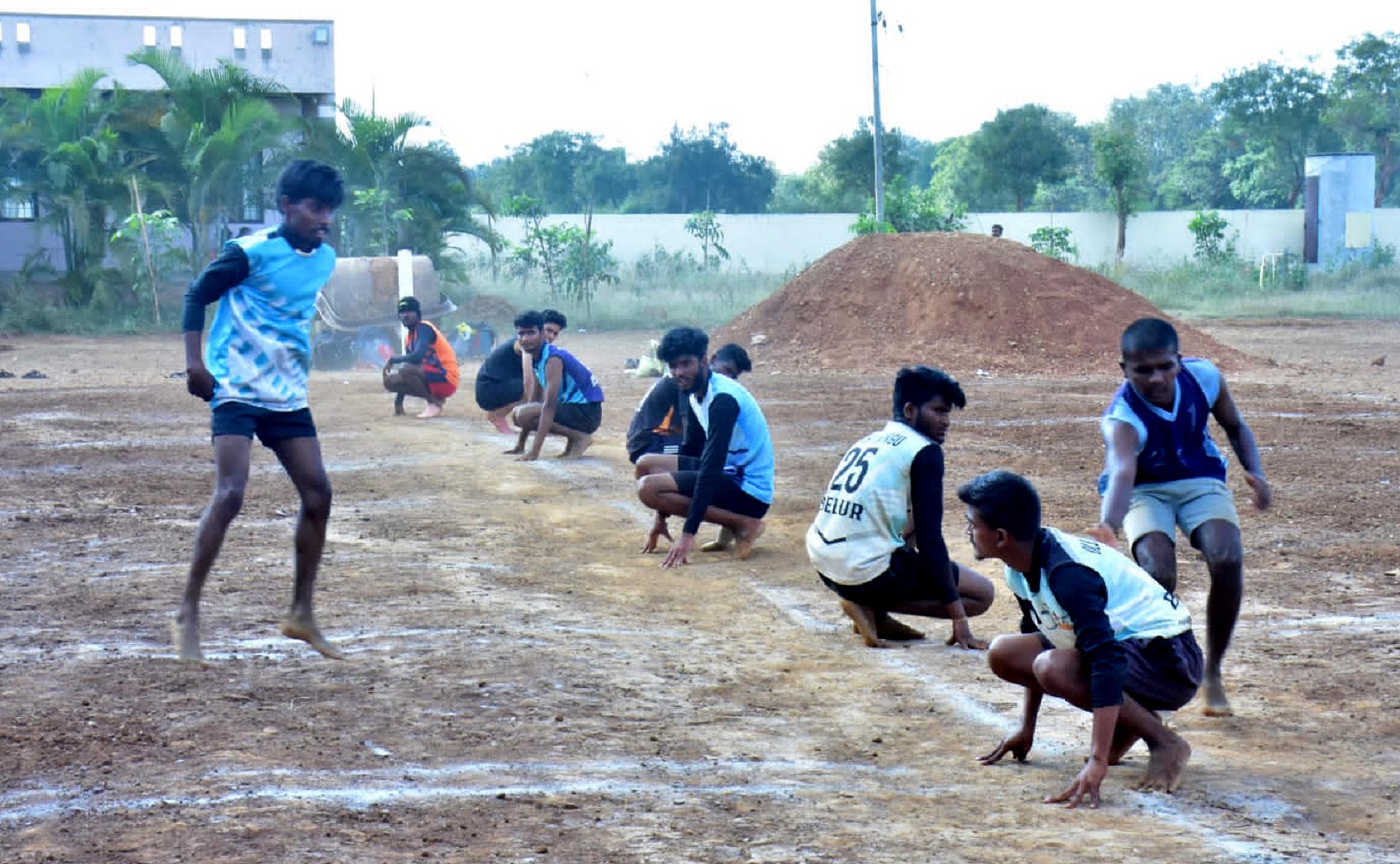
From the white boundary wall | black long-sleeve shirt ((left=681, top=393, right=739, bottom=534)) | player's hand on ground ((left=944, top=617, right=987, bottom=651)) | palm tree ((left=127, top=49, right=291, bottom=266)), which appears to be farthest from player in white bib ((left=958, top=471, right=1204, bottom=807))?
the white boundary wall

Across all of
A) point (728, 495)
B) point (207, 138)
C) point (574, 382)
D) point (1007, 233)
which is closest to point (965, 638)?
point (728, 495)

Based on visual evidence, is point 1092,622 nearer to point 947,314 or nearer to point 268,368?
point 268,368

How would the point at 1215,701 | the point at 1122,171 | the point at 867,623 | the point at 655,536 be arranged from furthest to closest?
1. the point at 1122,171
2. the point at 655,536
3. the point at 867,623
4. the point at 1215,701

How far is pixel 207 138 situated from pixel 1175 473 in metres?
29.3

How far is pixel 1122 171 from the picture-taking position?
43531mm

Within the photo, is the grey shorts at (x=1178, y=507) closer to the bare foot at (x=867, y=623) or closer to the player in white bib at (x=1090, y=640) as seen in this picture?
the player in white bib at (x=1090, y=640)

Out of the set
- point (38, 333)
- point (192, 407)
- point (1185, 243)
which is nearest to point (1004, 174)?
point (1185, 243)

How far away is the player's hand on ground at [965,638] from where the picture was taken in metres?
6.68

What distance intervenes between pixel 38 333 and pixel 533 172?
3010 cm

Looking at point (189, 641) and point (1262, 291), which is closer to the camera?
point (189, 641)

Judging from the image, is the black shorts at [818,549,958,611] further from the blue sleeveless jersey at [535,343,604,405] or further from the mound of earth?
the mound of earth

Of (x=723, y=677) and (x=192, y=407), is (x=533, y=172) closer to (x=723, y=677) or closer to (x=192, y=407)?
(x=192, y=407)

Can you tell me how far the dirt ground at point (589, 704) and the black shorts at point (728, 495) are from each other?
0.31 m

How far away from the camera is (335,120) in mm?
32062
